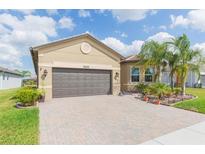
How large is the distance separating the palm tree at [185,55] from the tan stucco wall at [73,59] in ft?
19.8

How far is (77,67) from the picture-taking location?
15.2 metres

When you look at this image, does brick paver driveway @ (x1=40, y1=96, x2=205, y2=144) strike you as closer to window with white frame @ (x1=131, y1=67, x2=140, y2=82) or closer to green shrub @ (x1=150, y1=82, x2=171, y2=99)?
green shrub @ (x1=150, y1=82, x2=171, y2=99)

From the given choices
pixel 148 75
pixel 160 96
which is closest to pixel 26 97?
pixel 160 96

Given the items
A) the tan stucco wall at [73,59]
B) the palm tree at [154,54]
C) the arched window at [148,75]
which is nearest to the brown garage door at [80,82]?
the tan stucco wall at [73,59]

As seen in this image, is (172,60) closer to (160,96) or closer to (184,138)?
(160,96)

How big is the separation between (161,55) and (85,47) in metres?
7.42

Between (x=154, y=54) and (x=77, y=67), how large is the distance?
25.3 feet

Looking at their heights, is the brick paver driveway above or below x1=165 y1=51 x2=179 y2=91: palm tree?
below

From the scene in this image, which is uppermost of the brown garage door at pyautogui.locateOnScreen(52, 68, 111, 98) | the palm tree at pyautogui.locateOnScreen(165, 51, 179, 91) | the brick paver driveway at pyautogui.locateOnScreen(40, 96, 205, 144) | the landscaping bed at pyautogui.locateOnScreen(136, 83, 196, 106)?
the palm tree at pyautogui.locateOnScreen(165, 51, 179, 91)

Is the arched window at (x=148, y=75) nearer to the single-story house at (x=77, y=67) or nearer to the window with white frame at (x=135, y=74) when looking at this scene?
the single-story house at (x=77, y=67)

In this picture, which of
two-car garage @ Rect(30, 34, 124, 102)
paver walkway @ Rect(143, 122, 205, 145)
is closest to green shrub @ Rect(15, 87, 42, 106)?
two-car garage @ Rect(30, 34, 124, 102)

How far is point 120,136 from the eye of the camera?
5480mm

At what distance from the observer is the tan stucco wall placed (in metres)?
13.5
